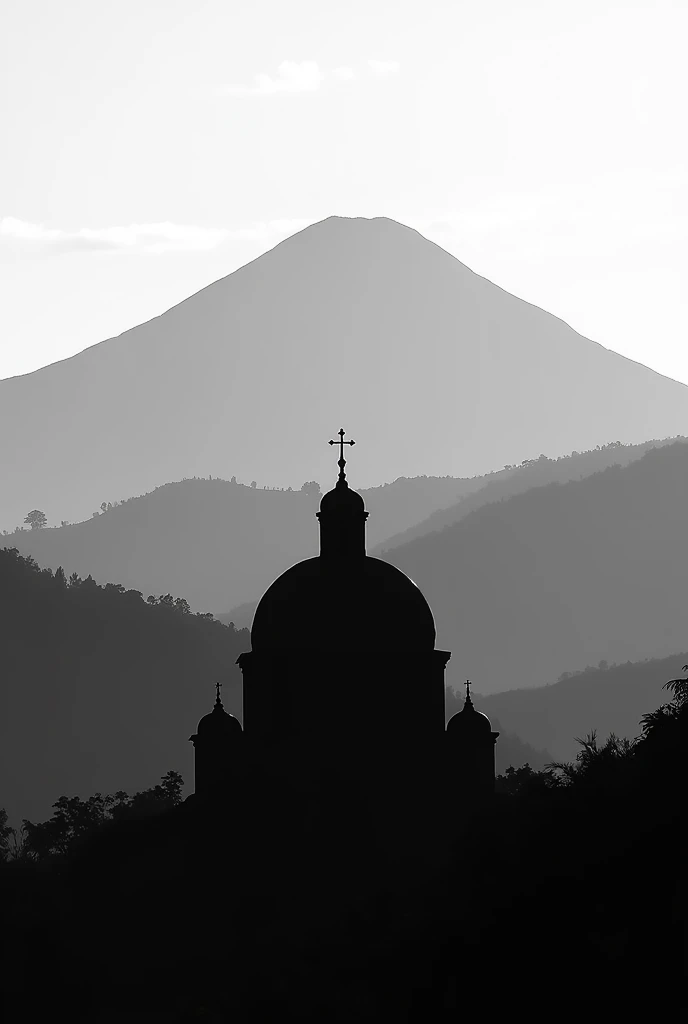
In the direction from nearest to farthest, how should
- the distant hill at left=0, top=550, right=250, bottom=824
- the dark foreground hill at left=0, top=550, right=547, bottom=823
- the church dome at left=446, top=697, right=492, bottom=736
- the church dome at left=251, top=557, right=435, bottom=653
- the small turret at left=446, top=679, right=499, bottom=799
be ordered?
the church dome at left=251, top=557, right=435, bottom=653 < the small turret at left=446, top=679, right=499, bottom=799 < the church dome at left=446, top=697, right=492, bottom=736 < the dark foreground hill at left=0, top=550, right=547, bottom=823 < the distant hill at left=0, top=550, right=250, bottom=824

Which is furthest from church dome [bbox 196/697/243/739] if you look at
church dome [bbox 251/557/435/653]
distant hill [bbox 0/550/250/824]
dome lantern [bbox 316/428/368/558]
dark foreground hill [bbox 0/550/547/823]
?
distant hill [bbox 0/550/250/824]

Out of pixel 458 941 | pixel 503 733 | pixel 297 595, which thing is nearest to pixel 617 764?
pixel 458 941

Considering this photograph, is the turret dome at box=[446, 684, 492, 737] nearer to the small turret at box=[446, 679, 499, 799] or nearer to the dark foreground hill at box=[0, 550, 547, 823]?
the small turret at box=[446, 679, 499, 799]

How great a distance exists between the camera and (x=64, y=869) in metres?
60.3

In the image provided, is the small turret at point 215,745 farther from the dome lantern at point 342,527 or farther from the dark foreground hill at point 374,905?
the dome lantern at point 342,527

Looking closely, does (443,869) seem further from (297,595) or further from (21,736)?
(21,736)

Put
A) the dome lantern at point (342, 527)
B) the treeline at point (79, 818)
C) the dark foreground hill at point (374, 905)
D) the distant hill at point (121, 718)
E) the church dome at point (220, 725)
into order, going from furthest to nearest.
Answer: the distant hill at point (121, 718), the treeline at point (79, 818), the church dome at point (220, 725), the dome lantern at point (342, 527), the dark foreground hill at point (374, 905)

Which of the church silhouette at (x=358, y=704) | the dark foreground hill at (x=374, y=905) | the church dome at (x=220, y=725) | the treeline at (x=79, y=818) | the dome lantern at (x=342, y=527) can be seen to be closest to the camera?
the dark foreground hill at (x=374, y=905)

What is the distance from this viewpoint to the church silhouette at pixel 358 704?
5209 cm

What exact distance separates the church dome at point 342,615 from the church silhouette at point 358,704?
0.03m

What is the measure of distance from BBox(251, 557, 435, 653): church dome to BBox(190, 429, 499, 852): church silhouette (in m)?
0.03

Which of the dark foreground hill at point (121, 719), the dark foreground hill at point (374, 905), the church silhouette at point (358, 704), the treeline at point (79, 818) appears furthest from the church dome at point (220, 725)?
the dark foreground hill at point (121, 719)

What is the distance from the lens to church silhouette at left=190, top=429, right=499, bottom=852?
171ft

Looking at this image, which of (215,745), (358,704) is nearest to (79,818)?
(215,745)
